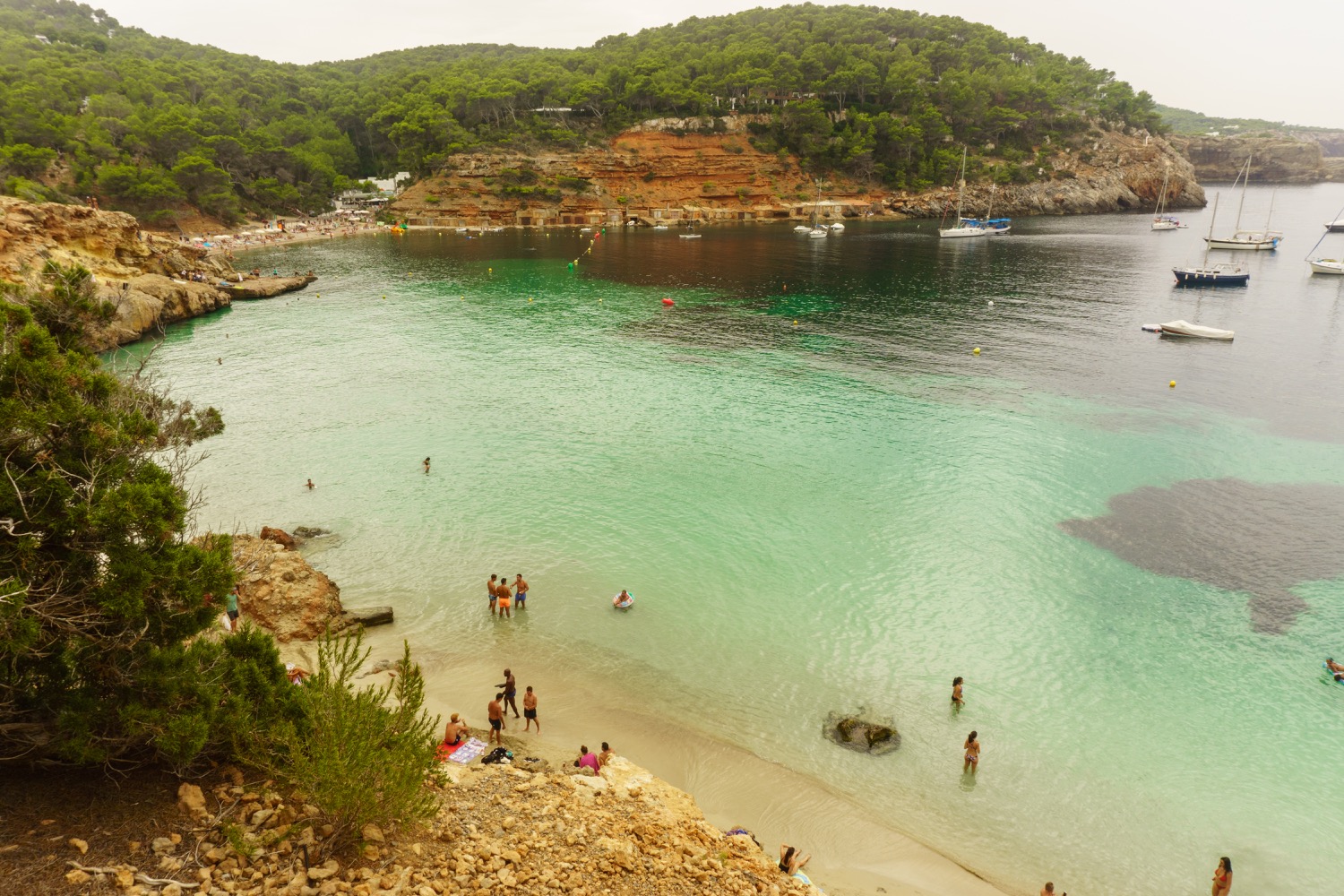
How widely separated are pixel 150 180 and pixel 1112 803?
371 ft

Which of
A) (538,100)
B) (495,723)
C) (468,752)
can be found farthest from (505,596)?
(538,100)

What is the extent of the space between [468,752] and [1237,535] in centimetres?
2672

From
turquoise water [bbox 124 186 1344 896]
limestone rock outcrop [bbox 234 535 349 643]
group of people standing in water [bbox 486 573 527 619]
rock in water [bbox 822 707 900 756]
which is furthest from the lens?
group of people standing in water [bbox 486 573 527 619]

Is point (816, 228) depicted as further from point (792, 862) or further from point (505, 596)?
point (792, 862)

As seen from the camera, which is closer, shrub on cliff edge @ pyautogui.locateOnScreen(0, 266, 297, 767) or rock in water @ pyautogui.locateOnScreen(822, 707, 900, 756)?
shrub on cliff edge @ pyautogui.locateOnScreen(0, 266, 297, 767)

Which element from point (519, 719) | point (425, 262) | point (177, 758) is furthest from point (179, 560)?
point (425, 262)

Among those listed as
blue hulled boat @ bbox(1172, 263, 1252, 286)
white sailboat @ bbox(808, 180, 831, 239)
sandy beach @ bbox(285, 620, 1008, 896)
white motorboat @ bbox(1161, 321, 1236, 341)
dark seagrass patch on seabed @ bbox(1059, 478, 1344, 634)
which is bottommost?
sandy beach @ bbox(285, 620, 1008, 896)

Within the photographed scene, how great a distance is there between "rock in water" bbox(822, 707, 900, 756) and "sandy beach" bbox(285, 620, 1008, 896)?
1500 mm

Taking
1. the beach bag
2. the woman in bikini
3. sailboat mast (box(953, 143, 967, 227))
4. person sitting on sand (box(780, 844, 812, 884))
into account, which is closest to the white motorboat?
the woman in bikini

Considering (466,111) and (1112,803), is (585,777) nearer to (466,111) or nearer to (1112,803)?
(1112,803)

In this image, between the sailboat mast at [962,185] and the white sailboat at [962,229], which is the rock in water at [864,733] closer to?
the white sailboat at [962,229]

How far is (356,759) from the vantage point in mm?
9227

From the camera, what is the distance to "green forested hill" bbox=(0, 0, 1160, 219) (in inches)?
3819

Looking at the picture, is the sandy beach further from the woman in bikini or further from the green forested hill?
the green forested hill
